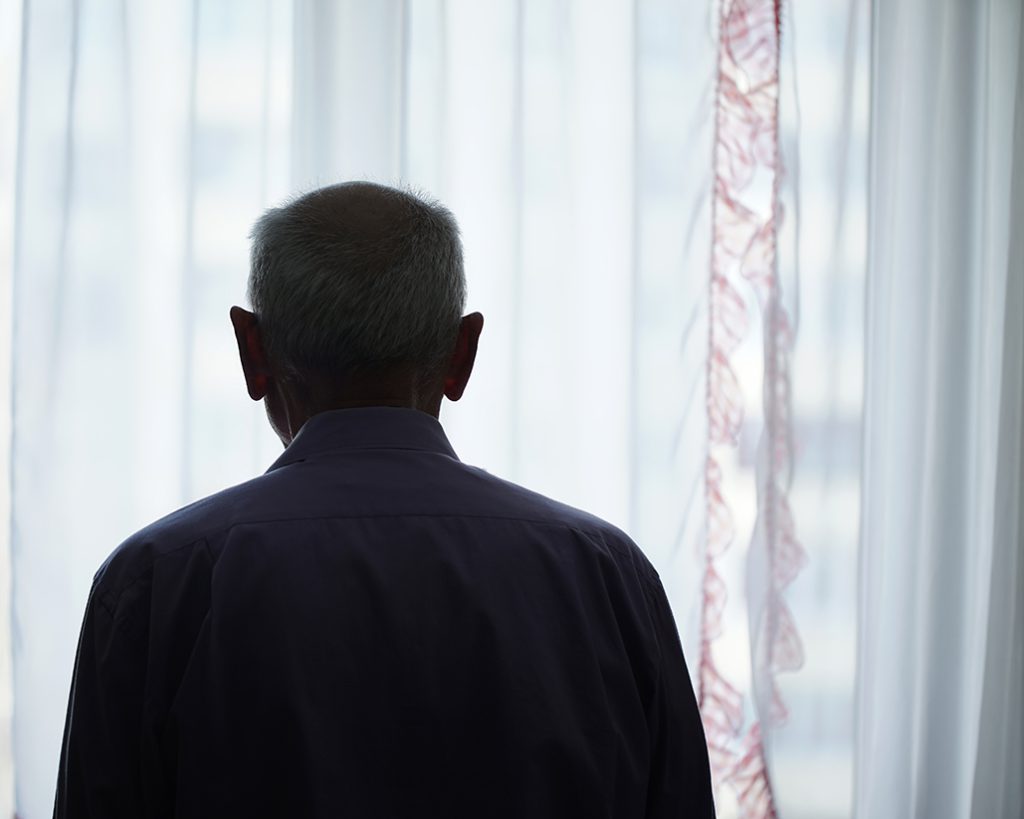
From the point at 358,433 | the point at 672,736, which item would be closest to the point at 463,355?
the point at 358,433

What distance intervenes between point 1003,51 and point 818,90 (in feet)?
1.30

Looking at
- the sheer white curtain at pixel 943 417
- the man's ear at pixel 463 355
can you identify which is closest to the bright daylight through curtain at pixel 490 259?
the sheer white curtain at pixel 943 417

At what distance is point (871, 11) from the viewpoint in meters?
2.14

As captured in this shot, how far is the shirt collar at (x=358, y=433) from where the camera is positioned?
0.88m

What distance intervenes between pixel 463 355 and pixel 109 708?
0.40m

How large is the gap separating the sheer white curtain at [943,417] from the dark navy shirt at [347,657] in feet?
4.73

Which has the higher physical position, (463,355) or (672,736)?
(463,355)

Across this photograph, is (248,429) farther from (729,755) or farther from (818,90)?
(818,90)

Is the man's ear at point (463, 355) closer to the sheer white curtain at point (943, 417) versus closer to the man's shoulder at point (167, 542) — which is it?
the man's shoulder at point (167, 542)

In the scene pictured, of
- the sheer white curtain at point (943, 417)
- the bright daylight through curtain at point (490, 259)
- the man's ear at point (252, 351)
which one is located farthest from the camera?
the sheer white curtain at point (943, 417)

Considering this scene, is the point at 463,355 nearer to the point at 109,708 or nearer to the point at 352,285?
the point at 352,285

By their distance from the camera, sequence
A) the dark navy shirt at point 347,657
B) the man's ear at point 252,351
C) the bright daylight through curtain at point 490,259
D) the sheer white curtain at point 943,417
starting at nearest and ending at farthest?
the dark navy shirt at point 347,657, the man's ear at point 252,351, the bright daylight through curtain at point 490,259, the sheer white curtain at point 943,417

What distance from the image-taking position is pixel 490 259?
205 centimetres

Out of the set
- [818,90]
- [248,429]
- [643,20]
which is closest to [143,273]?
[248,429]
